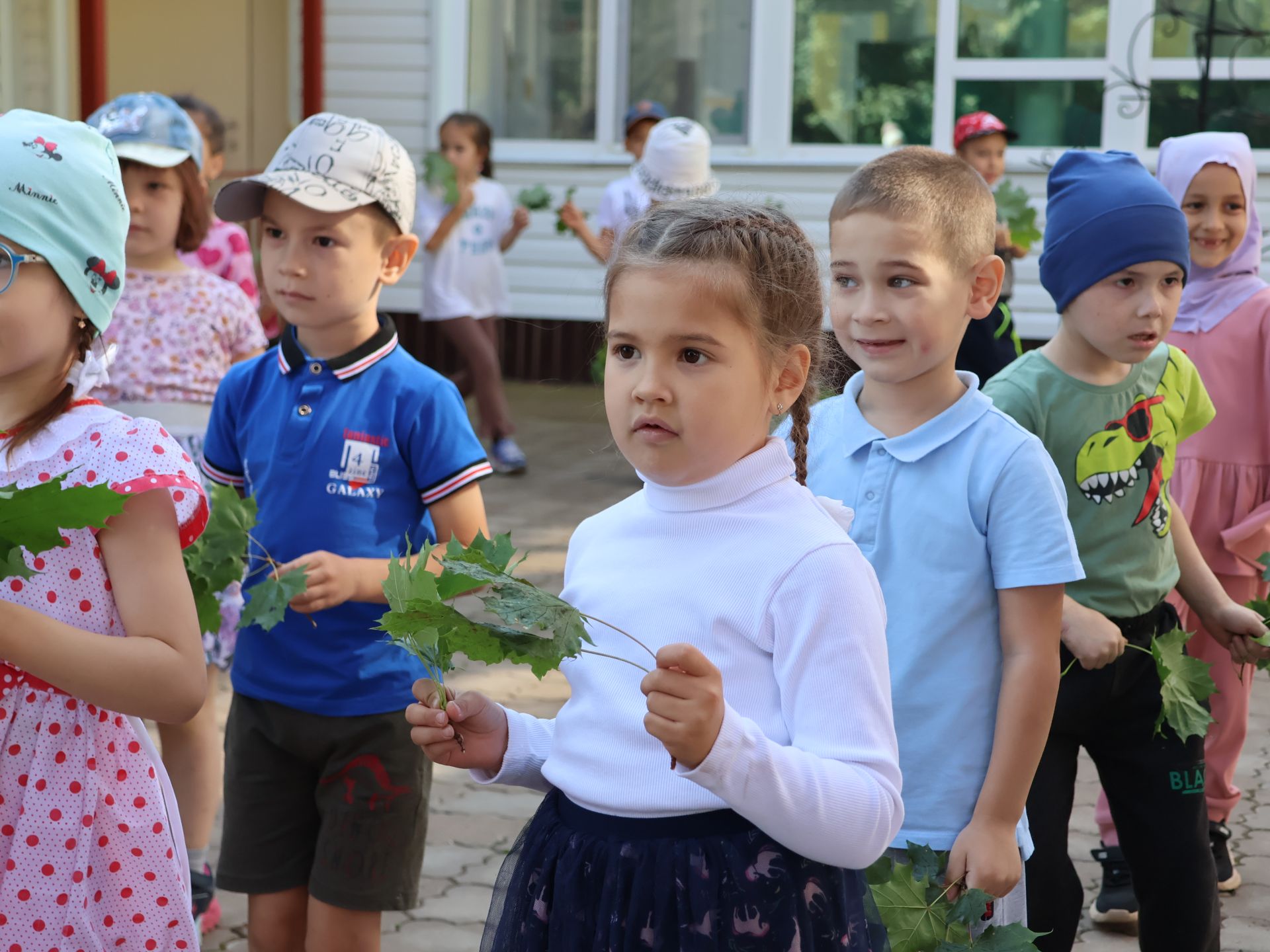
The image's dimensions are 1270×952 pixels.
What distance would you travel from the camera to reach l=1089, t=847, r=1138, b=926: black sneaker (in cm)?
407

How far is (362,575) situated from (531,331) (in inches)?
436

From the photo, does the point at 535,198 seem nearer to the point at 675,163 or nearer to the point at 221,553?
the point at 675,163

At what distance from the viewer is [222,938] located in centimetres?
393

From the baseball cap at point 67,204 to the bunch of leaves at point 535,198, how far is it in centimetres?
1043

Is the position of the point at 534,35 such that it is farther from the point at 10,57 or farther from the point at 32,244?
the point at 32,244

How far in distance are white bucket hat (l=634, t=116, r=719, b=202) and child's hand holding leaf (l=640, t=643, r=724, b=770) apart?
7713 mm

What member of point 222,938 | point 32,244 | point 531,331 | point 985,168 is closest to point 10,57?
point 531,331

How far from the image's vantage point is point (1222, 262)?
445 centimetres

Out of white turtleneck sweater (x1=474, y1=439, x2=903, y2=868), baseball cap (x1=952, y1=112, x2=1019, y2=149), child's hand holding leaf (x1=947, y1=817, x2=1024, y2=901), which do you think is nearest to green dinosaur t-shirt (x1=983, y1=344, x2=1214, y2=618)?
child's hand holding leaf (x1=947, y1=817, x2=1024, y2=901)

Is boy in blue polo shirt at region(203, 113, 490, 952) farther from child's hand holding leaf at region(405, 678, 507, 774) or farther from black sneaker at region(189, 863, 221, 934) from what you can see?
child's hand holding leaf at region(405, 678, 507, 774)

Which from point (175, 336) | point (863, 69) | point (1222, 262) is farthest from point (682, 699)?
point (863, 69)

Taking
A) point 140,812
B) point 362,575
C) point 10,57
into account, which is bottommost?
point 140,812

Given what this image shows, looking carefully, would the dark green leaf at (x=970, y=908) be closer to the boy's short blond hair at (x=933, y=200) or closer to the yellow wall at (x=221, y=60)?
the boy's short blond hair at (x=933, y=200)

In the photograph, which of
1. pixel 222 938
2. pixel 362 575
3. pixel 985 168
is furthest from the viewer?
pixel 985 168
